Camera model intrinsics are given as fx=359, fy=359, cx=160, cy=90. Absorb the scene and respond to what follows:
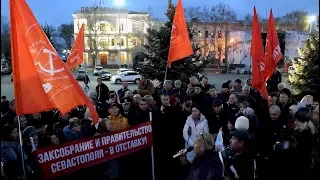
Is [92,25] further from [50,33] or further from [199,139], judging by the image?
[199,139]

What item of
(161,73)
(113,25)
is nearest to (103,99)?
(161,73)

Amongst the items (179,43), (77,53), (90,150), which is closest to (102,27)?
(77,53)

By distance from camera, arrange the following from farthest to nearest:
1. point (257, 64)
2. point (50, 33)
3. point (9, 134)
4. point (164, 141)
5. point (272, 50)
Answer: point (50, 33), point (272, 50), point (257, 64), point (164, 141), point (9, 134)

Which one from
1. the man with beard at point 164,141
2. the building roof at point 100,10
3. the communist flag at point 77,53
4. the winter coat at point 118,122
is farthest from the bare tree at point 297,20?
the winter coat at point 118,122

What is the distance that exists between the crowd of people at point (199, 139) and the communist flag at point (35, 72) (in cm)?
64

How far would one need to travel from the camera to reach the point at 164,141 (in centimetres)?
732

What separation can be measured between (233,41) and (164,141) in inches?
2042

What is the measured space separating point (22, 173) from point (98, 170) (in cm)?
134

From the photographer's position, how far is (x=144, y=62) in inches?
692

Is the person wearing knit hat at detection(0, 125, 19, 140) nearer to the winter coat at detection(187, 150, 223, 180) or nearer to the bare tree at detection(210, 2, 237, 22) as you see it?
the winter coat at detection(187, 150, 223, 180)

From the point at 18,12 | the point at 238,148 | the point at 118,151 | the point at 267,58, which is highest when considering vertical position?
the point at 18,12

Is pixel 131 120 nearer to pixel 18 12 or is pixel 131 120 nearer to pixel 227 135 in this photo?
pixel 227 135

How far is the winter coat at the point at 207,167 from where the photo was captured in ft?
12.6

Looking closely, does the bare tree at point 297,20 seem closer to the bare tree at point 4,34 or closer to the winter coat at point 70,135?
the bare tree at point 4,34
